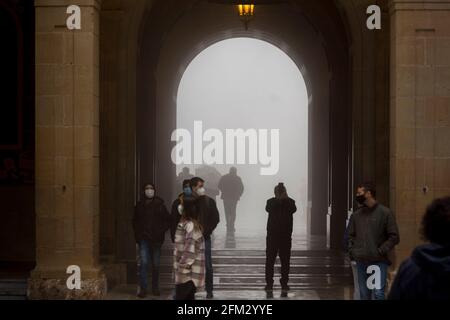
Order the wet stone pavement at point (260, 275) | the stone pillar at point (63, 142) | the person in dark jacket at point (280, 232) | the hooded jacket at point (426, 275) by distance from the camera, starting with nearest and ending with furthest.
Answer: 1. the hooded jacket at point (426, 275)
2. the stone pillar at point (63, 142)
3. the wet stone pavement at point (260, 275)
4. the person in dark jacket at point (280, 232)

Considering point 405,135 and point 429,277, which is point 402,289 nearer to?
point 429,277

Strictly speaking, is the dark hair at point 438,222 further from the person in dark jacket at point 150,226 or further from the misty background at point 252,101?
→ the misty background at point 252,101

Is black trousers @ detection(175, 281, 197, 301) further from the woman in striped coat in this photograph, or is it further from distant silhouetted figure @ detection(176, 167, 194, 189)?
distant silhouetted figure @ detection(176, 167, 194, 189)

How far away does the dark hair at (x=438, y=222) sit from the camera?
14.8ft

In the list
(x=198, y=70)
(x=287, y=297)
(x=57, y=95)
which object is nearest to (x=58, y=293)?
(x=57, y=95)

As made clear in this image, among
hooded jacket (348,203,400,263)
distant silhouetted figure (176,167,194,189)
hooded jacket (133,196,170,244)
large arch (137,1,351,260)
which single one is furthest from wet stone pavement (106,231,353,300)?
distant silhouetted figure (176,167,194,189)

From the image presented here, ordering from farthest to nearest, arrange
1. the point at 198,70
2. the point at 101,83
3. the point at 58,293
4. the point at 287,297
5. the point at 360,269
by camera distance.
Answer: the point at 198,70
the point at 101,83
the point at 287,297
the point at 58,293
the point at 360,269

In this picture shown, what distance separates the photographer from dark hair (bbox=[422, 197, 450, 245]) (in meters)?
4.50

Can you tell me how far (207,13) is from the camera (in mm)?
26516

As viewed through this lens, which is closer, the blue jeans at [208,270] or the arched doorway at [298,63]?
the blue jeans at [208,270]

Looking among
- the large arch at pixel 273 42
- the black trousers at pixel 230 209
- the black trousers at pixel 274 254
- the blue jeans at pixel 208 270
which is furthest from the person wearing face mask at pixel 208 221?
the black trousers at pixel 230 209

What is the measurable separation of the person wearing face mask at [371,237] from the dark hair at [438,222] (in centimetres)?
637

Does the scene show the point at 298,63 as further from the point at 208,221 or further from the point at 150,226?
the point at 208,221

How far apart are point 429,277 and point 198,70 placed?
47655 millimetres
